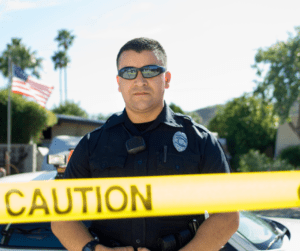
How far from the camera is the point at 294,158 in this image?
15.9 metres

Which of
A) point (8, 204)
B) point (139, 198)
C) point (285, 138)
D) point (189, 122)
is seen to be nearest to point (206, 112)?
point (285, 138)

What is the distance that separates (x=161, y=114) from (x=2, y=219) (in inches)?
34.9

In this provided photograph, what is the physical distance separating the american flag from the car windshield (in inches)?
335

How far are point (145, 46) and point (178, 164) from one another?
0.62 m

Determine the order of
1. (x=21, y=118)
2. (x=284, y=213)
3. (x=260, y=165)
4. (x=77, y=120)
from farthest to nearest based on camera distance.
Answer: (x=77, y=120) < (x=21, y=118) < (x=260, y=165) < (x=284, y=213)

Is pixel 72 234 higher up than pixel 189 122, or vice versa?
pixel 189 122

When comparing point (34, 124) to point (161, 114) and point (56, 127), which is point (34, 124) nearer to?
point (56, 127)

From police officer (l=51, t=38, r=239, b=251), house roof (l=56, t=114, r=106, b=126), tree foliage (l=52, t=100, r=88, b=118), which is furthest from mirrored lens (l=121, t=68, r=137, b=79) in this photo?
tree foliage (l=52, t=100, r=88, b=118)

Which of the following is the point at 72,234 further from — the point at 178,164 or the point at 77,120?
the point at 77,120

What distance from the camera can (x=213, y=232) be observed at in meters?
1.43

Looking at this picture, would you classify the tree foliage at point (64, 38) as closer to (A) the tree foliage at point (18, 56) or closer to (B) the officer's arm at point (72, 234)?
(A) the tree foliage at point (18, 56)

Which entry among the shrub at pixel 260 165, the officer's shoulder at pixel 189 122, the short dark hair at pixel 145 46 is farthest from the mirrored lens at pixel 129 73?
the shrub at pixel 260 165

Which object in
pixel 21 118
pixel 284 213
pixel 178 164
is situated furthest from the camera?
pixel 21 118

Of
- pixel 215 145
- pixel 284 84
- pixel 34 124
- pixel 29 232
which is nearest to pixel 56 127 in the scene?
pixel 34 124
